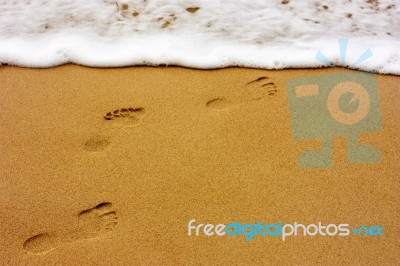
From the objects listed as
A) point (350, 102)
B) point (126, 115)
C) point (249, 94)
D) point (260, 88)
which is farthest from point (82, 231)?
point (350, 102)

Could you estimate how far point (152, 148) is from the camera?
1894 millimetres

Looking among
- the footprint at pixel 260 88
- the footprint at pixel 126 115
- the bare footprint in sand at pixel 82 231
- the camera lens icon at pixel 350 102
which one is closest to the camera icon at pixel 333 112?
the camera lens icon at pixel 350 102

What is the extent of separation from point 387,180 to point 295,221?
0.61 meters

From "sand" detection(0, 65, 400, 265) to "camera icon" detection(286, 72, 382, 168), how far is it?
0.05 metres

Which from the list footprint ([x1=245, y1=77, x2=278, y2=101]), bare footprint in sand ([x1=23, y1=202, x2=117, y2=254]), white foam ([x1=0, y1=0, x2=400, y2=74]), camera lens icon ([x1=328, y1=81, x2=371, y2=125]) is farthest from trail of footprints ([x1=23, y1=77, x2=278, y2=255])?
camera lens icon ([x1=328, y1=81, x2=371, y2=125])

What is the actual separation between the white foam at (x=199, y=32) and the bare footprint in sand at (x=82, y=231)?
108cm

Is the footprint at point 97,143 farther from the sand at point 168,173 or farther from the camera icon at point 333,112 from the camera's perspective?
the camera icon at point 333,112

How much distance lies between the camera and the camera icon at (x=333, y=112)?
1.92 metres

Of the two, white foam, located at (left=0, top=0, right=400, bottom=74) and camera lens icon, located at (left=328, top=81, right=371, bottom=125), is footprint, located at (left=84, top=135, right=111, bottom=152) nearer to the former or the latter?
white foam, located at (left=0, top=0, right=400, bottom=74)

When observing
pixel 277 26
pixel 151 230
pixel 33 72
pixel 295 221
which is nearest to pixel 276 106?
pixel 295 221

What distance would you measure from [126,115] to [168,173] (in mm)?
475

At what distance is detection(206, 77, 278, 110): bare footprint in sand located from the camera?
209cm

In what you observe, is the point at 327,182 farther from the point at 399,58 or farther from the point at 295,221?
the point at 399,58

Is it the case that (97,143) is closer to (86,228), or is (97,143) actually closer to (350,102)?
(86,228)
